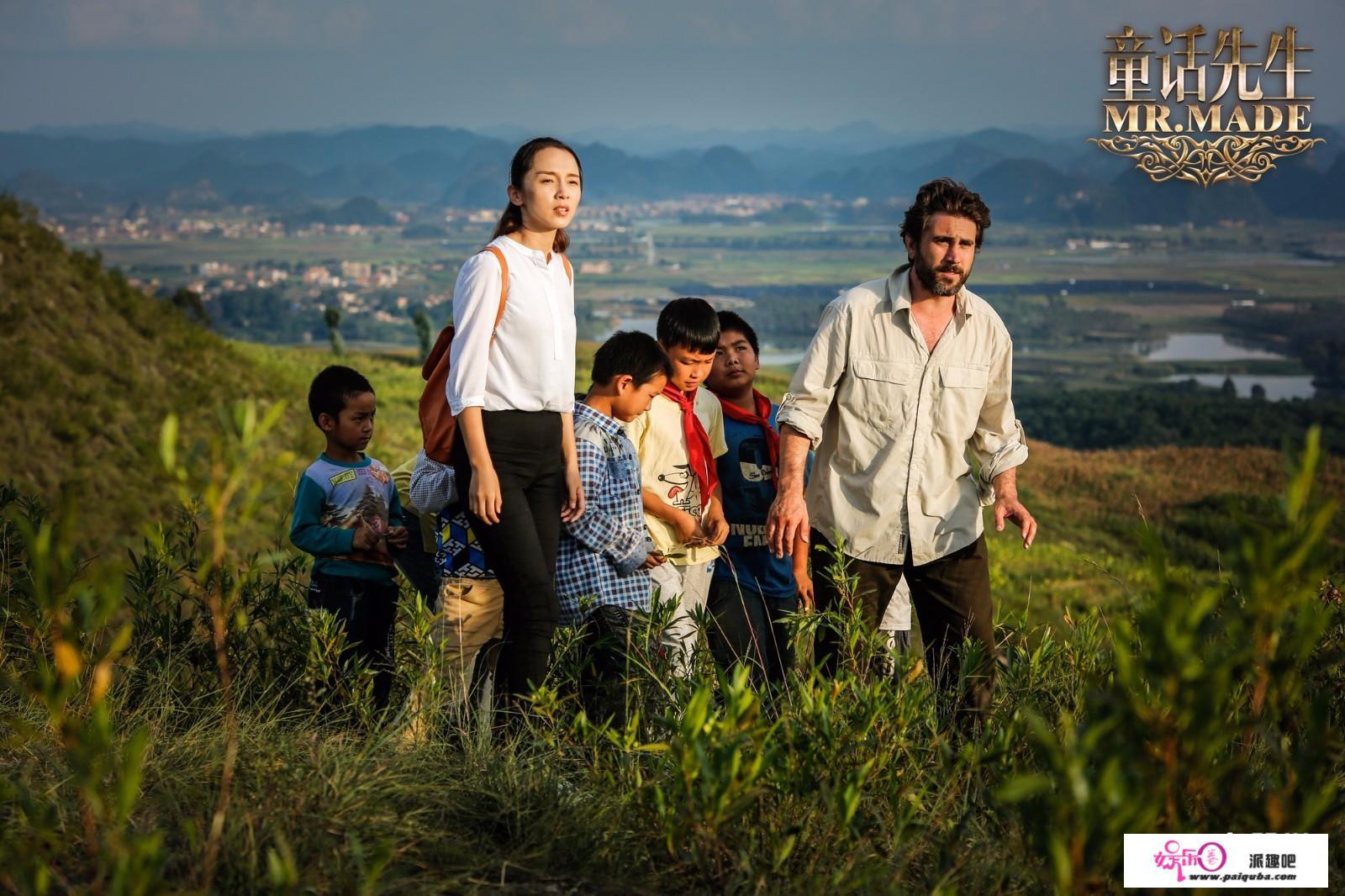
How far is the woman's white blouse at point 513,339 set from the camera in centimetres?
362

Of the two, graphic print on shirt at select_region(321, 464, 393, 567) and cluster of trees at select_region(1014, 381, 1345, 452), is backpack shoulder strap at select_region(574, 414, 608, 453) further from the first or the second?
cluster of trees at select_region(1014, 381, 1345, 452)

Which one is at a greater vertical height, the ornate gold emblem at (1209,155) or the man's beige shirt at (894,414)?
the ornate gold emblem at (1209,155)

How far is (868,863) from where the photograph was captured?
103 inches

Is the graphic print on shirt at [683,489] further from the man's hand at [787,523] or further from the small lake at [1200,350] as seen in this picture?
the small lake at [1200,350]

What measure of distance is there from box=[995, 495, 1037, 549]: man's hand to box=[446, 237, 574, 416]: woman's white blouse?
1643 millimetres

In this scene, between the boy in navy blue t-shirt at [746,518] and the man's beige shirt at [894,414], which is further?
the boy in navy blue t-shirt at [746,518]

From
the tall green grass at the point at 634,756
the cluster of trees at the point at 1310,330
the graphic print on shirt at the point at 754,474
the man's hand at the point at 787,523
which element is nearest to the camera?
the tall green grass at the point at 634,756

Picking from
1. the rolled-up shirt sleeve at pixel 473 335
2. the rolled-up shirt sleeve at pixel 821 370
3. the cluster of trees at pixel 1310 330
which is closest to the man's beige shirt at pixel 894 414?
the rolled-up shirt sleeve at pixel 821 370

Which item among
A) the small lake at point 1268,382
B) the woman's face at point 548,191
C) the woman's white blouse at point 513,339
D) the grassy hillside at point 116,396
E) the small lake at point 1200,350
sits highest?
the woman's face at point 548,191

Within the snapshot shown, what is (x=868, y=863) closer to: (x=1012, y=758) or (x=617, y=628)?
(x=1012, y=758)

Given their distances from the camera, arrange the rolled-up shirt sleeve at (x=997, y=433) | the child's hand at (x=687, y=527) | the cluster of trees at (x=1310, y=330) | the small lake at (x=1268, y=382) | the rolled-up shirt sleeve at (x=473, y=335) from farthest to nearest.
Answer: the cluster of trees at (x=1310, y=330) → the small lake at (x=1268, y=382) → the child's hand at (x=687, y=527) → the rolled-up shirt sleeve at (x=997, y=433) → the rolled-up shirt sleeve at (x=473, y=335)

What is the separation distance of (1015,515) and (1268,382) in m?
124

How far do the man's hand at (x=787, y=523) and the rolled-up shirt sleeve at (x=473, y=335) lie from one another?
107 cm

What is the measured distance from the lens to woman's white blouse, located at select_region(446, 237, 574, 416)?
11.9 ft
